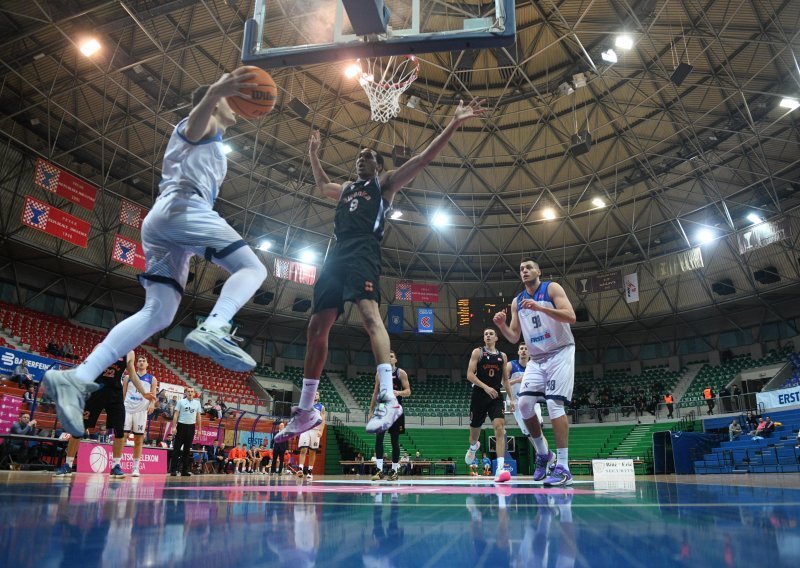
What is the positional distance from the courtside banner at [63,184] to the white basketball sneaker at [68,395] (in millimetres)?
18120

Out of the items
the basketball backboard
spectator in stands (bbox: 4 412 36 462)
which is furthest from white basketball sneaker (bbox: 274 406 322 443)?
spectator in stands (bbox: 4 412 36 462)

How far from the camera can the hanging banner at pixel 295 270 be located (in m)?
25.1

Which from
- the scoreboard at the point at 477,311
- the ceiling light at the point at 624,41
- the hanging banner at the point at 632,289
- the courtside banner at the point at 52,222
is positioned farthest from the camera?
the scoreboard at the point at 477,311

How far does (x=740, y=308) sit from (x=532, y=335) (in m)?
29.5

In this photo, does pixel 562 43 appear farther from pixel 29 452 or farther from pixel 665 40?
pixel 29 452

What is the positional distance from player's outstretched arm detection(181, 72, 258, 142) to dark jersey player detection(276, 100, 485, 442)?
3.64 feet

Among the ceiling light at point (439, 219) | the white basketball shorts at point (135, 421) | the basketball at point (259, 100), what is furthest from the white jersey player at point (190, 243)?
the ceiling light at point (439, 219)

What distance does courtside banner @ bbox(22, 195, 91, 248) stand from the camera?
1752 cm

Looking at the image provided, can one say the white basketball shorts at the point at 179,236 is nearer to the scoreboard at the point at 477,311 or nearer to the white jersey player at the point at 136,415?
the white jersey player at the point at 136,415

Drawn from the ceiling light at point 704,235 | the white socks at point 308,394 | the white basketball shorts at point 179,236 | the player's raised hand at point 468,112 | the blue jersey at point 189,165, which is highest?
the ceiling light at point 704,235

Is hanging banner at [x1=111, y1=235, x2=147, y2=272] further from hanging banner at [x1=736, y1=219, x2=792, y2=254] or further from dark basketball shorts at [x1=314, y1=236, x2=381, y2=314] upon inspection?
hanging banner at [x1=736, y1=219, x2=792, y2=254]

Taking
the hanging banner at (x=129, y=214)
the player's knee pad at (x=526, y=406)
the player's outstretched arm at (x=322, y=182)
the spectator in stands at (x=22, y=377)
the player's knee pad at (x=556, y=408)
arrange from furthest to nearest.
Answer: the hanging banner at (x=129, y=214) → the spectator in stands at (x=22, y=377) → the player's knee pad at (x=526, y=406) → the player's knee pad at (x=556, y=408) → the player's outstretched arm at (x=322, y=182)

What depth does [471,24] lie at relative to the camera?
4.81 metres

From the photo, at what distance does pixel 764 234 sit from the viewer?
72.1 ft
